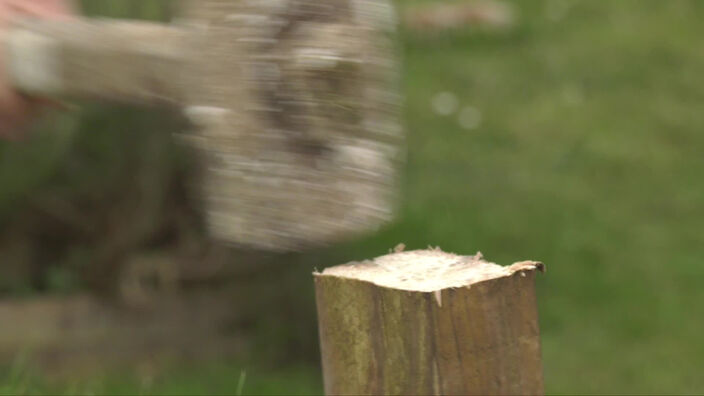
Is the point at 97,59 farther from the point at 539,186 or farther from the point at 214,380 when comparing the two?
the point at 539,186

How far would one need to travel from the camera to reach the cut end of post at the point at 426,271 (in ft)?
4.93

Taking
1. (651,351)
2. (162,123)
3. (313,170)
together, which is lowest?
(651,351)

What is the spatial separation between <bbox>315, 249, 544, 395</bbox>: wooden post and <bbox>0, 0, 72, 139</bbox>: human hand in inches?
25.7

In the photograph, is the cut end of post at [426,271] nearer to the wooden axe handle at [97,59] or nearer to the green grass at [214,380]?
the wooden axe handle at [97,59]

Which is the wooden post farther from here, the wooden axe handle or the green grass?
the green grass

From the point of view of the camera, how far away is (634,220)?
5852 mm

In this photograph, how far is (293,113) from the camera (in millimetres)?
1557

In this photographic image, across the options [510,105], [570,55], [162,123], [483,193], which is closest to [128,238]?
[162,123]

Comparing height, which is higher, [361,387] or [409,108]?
[409,108]

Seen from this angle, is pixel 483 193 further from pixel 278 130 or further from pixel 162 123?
pixel 278 130

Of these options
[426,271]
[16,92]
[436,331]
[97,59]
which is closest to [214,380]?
[16,92]

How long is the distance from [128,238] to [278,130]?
315cm

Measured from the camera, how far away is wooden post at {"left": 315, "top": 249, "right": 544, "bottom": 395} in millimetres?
1469

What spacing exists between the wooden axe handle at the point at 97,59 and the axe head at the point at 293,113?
6 centimetres
